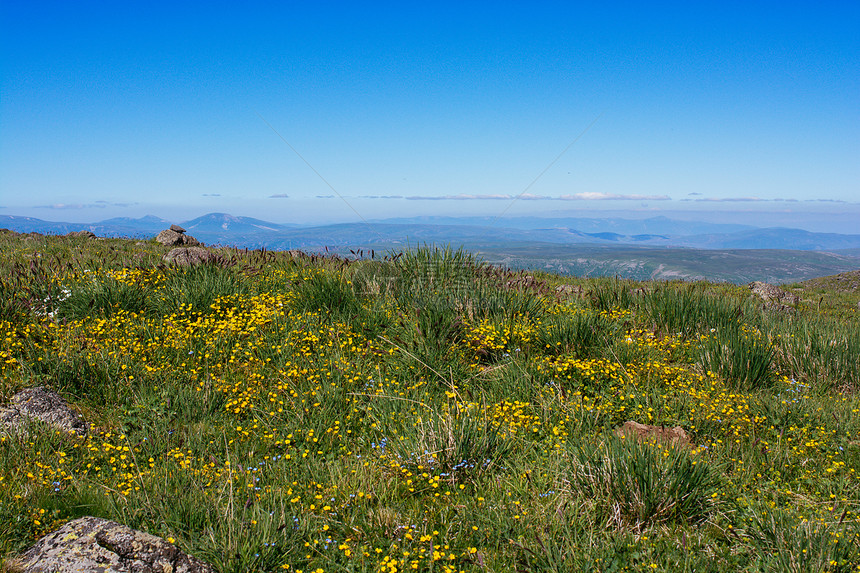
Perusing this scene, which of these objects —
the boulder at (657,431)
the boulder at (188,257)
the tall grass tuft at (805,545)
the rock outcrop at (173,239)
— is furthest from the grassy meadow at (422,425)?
the rock outcrop at (173,239)

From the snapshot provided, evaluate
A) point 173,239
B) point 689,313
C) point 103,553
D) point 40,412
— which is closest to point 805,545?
point 103,553

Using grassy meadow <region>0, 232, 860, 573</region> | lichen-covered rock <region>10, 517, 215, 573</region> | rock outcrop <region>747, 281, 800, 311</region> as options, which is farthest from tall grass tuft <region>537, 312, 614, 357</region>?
rock outcrop <region>747, 281, 800, 311</region>

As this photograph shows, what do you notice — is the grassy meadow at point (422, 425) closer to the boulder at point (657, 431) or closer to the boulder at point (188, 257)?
the boulder at point (657, 431)

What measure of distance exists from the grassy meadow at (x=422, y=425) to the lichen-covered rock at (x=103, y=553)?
15 cm

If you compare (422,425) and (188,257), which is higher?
(188,257)

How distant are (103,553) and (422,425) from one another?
7.88ft

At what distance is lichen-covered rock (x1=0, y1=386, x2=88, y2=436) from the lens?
170 inches

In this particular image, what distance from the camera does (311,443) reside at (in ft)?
14.7

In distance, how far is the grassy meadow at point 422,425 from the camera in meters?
3.13

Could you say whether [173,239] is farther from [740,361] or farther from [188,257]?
[740,361]

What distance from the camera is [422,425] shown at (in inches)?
167

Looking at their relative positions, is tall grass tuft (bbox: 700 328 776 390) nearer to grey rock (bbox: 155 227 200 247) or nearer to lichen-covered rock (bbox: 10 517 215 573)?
lichen-covered rock (bbox: 10 517 215 573)

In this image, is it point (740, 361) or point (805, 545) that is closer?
point (805, 545)

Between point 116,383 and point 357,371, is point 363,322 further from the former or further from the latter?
point 116,383
